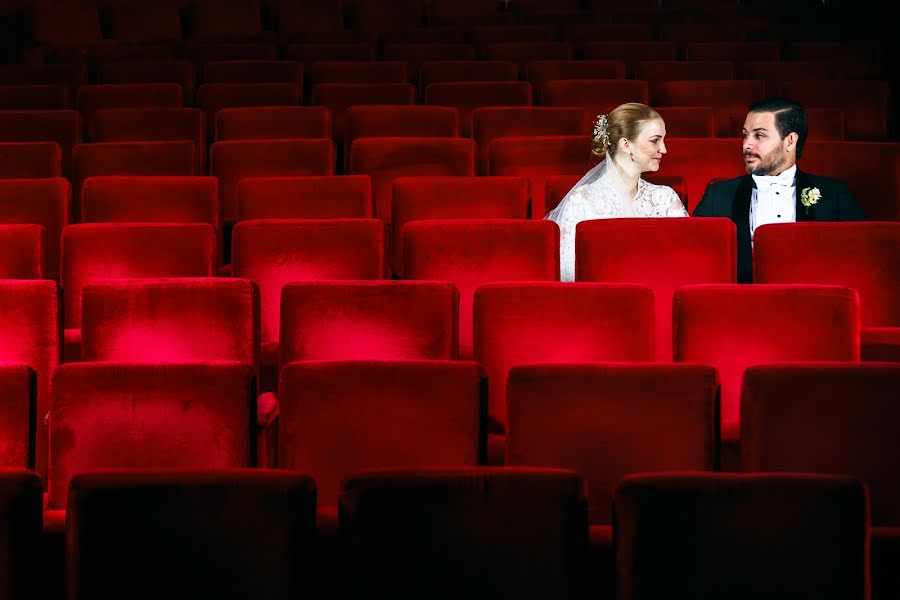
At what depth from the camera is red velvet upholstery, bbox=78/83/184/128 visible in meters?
1.28

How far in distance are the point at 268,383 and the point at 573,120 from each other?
516 mm

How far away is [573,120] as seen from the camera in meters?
1.14

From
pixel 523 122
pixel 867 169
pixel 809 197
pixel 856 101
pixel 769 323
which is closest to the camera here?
pixel 769 323

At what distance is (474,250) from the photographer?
79 centimetres

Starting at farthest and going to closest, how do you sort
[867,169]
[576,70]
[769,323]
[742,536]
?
[576,70] < [867,169] < [769,323] < [742,536]

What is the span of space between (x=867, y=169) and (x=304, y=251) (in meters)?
0.50

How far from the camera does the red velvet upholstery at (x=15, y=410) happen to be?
55 centimetres

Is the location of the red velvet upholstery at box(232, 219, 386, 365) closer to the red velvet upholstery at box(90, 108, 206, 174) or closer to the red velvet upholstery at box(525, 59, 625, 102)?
the red velvet upholstery at box(90, 108, 206, 174)

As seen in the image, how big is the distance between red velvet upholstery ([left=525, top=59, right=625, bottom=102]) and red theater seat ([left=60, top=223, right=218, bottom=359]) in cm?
65

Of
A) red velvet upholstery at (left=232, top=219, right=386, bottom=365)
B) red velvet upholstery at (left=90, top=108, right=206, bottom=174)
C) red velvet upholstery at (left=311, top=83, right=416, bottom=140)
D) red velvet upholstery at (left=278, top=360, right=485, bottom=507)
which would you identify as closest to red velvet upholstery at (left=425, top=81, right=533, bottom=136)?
red velvet upholstery at (left=311, top=83, right=416, bottom=140)

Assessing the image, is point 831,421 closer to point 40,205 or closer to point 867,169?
point 867,169

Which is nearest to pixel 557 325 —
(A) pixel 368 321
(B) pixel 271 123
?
(A) pixel 368 321

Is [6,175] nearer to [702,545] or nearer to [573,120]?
[573,120]

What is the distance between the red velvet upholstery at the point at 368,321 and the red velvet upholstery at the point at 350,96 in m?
0.59
